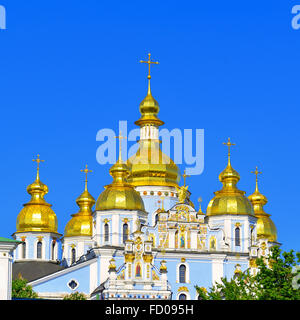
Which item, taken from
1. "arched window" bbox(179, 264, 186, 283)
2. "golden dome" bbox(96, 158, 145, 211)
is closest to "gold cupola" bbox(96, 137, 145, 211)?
"golden dome" bbox(96, 158, 145, 211)

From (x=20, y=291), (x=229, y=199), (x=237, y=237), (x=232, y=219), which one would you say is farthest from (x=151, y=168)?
(x=20, y=291)

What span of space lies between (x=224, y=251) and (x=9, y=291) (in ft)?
87.0

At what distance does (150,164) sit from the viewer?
216ft

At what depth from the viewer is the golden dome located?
62.2 meters

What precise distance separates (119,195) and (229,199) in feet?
21.7

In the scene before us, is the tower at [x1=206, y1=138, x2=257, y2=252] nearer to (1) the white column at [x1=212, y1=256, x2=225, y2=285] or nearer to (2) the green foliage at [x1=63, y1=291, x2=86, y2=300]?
(1) the white column at [x1=212, y1=256, x2=225, y2=285]

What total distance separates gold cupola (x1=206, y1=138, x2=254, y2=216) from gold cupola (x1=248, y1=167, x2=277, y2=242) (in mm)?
4561

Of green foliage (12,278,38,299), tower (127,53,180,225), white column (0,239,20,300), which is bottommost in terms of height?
white column (0,239,20,300)

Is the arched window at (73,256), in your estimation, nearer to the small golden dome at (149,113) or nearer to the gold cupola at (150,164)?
the gold cupola at (150,164)

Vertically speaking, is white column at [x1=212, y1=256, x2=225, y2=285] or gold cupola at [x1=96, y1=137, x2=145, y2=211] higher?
gold cupola at [x1=96, y1=137, x2=145, y2=211]

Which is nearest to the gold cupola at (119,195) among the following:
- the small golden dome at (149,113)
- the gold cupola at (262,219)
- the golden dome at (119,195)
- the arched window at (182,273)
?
the golden dome at (119,195)

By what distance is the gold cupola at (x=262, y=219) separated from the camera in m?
69.6

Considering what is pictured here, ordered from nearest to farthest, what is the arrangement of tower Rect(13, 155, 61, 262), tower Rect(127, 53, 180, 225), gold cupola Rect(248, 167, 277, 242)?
tower Rect(127, 53, 180, 225), tower Rect(13, 155, 61, 262), gold cupola Rect(248, 167, 277, 242)

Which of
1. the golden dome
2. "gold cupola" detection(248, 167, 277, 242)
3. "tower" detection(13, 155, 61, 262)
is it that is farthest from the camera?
"gold cupola" detection(248, 167, 277, 242)
